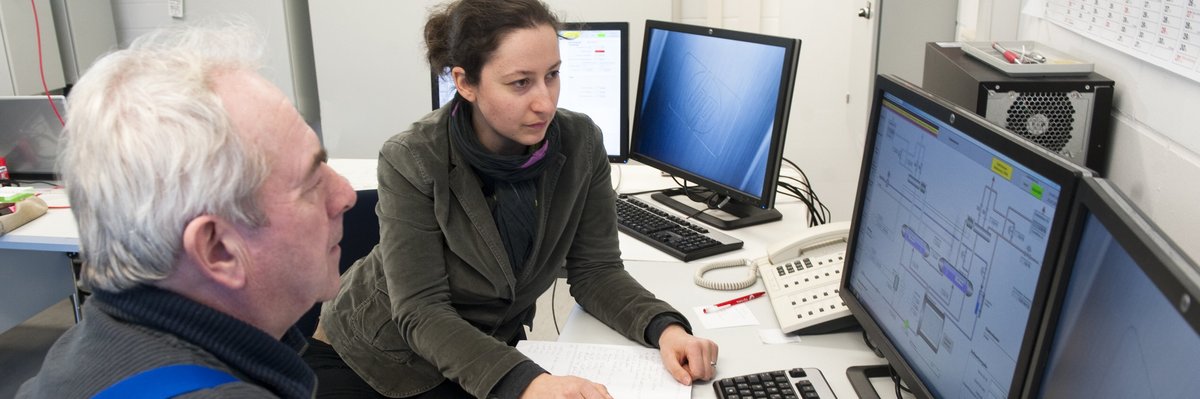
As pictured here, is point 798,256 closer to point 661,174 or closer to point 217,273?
point 661,174

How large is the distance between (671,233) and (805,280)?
1.50ft

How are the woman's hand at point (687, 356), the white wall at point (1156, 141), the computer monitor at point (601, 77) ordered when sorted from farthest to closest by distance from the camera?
the computer monitor at point (601, 77)
the woman's hand at point (687, 356)
the white wall at point (1156, 141)

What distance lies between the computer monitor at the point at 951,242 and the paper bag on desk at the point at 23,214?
203cm

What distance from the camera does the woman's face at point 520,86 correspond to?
1540mm

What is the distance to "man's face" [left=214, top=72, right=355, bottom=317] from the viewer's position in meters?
0.81

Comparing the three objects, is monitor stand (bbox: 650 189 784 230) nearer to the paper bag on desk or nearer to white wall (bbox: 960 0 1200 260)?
white wall (bbox: 960 0 1200 260)

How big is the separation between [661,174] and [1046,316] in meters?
1.70

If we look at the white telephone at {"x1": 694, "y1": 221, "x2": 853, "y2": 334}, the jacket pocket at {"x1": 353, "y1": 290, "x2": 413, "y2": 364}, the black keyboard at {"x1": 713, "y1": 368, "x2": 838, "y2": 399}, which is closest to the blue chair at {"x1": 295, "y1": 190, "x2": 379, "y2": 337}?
the jacket pocket at {"x1": 353, "y1": 290, "x2": 413, "y2": 364}

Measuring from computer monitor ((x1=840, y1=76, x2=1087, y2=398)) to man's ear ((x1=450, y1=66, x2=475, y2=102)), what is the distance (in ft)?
2.23

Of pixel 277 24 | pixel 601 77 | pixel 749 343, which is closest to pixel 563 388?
pixel 749 343

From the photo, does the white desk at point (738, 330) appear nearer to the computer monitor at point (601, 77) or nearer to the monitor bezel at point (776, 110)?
the monitor bezel at point (776, 110)

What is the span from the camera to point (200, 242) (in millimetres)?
782

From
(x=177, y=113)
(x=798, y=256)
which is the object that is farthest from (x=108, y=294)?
(x=798, y=256)

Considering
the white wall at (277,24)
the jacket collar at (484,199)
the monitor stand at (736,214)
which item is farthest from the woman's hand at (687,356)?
the white wall at (277,24)
